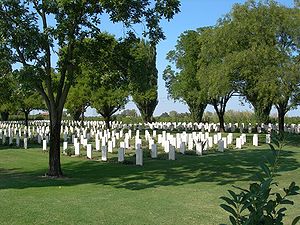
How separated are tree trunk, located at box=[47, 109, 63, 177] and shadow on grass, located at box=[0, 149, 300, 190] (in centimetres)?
45

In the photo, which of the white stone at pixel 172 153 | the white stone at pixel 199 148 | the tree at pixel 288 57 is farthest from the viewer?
the tree at pixel 288 57

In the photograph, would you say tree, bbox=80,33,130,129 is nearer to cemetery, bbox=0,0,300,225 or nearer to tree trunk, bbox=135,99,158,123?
cemetery, bbox=0,0,300,225

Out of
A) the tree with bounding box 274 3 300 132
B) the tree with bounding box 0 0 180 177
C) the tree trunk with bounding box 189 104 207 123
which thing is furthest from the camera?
the tree trunk with bounding box 189 104 207 123

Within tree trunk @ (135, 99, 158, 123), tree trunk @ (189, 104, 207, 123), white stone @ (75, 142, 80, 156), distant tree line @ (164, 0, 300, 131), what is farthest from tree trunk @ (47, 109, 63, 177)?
tree trunk @ (135, 99, 158, 123)

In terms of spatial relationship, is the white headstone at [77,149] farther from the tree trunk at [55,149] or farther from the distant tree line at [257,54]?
the distant tree line at [257,54]

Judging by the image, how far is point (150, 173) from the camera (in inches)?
576

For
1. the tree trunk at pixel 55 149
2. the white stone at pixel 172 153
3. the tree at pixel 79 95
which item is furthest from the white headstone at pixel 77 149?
the tree at pixel 79 95

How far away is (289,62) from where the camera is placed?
2622 centimetres

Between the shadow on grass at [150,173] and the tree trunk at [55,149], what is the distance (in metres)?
0.45

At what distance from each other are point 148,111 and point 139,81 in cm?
4373

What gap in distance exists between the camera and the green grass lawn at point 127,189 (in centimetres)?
834

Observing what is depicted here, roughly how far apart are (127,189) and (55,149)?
3725 millimetres

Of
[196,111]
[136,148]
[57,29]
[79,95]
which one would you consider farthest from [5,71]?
[196,111]

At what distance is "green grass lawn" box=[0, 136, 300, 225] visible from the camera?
834 cm
